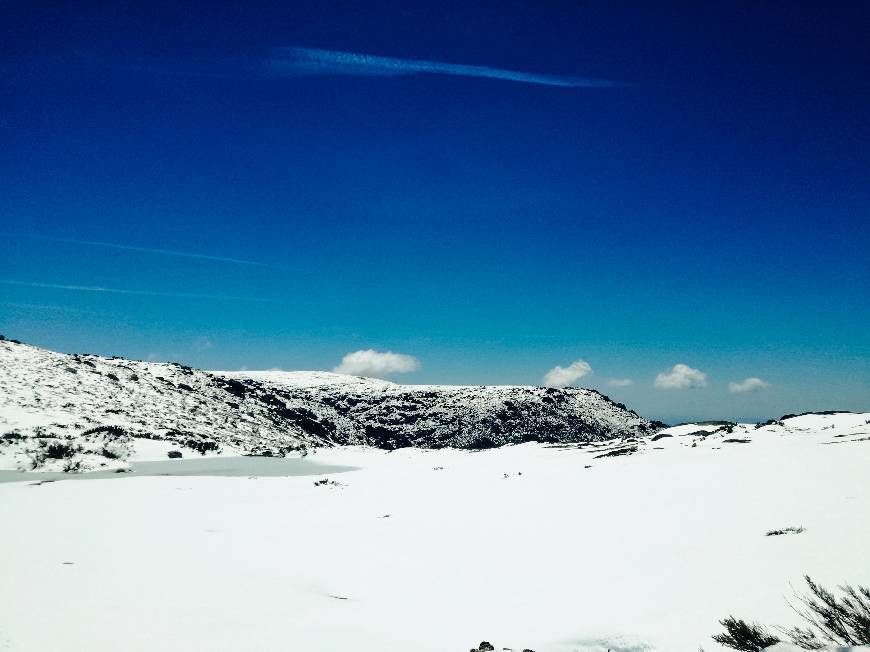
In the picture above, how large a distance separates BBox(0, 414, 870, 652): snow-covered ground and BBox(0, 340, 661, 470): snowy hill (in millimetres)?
17831

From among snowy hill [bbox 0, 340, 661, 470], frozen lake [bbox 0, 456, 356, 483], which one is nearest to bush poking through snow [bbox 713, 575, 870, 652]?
frozen lake [bbox 0, 456, 356, 483]

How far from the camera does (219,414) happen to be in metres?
53.8

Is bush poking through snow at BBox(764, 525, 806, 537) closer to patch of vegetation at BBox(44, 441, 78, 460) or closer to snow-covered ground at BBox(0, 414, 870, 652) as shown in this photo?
snow-covered ground at BBox(0, 414, 870, 652)

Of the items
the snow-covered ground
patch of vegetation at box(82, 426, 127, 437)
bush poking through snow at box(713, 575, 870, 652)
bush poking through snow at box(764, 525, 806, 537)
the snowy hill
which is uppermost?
the snowy hill

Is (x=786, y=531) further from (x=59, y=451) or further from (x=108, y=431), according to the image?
(x=108, y=431)

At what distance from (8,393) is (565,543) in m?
45.6

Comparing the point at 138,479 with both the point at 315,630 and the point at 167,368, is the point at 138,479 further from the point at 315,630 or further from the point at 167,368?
the point at 167,368

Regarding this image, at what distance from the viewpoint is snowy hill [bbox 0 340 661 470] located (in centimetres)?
3161

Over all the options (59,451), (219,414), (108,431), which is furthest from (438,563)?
(219,414)

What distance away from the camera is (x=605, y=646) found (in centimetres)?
564

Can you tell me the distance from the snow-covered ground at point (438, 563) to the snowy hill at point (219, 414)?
1783cm

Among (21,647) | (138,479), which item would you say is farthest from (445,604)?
(138,479)

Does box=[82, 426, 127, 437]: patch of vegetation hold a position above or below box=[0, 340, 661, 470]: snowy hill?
below

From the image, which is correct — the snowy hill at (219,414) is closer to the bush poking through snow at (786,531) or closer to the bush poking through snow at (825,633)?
the bush poking through snow at (786,531)
